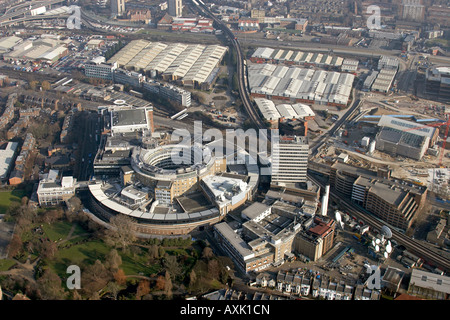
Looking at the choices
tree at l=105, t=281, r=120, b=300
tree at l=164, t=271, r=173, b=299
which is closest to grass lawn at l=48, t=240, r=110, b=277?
tree at l=105, t=281, r=120, b=300

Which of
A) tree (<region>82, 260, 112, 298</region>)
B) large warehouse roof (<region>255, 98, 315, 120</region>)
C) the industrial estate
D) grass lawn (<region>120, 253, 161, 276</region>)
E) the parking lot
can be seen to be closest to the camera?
tree (<region>82, 260, 112, 298</region>)

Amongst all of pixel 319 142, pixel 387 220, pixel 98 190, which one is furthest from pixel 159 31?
pixel 387 220

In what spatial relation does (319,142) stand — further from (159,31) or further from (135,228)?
(159,31)

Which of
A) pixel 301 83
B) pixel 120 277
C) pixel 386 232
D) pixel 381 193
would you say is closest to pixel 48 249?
pixel 120 277

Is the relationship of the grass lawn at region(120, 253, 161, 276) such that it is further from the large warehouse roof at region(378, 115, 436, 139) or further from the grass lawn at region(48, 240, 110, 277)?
the large warehouse roof at region(378, 115, 436, 139)

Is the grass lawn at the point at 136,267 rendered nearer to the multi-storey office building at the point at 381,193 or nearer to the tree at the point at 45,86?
the multi-storey office building at the point at 381,193

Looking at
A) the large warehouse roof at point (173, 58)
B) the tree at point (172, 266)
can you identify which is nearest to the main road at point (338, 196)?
the large warehouse roof at point (173, 58)
